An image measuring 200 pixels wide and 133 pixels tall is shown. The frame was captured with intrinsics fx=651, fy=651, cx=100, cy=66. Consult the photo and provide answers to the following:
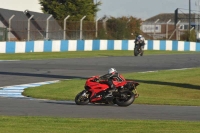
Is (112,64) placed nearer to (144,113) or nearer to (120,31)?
(144,113)

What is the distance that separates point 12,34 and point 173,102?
29845 mm

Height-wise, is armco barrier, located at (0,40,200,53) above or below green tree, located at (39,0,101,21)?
below

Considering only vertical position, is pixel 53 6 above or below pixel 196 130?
above

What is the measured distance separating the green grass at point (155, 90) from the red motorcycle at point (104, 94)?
1.22 meters

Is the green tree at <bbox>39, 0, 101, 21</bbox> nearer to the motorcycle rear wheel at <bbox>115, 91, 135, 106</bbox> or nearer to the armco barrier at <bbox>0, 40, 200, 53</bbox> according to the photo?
the armco barrier at <bbox>0, 40, 200, 53</bbox>

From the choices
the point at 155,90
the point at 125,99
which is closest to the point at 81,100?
the point at 125,99

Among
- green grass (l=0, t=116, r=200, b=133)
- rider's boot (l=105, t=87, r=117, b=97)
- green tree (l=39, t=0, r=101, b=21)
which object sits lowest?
green grass (l=0, t=116, r=200, b=133)

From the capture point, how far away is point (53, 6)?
208ft

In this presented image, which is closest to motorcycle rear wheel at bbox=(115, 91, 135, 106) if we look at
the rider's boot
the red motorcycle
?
the red motorcycle

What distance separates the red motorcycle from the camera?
14.8 metres

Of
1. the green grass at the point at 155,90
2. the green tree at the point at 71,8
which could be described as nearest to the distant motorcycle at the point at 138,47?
the green grass at the point at 155,90

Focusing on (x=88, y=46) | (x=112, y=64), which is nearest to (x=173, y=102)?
(x=112, y=64)

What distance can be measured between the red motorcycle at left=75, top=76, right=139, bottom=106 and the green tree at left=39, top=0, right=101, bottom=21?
4614 cm

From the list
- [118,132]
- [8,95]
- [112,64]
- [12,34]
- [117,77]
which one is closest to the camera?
[118,132]
